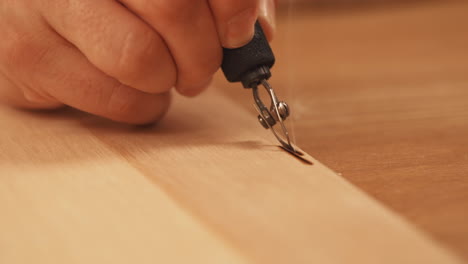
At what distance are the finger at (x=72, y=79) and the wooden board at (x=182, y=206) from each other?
0.09ft

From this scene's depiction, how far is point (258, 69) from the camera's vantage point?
56 cm

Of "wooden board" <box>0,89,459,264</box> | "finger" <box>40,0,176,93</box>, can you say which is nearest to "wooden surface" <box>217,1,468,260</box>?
"wooden board" <box>0,89,459,264</box>

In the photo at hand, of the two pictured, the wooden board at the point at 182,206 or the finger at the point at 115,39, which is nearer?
the wooden board at the point at 182,206

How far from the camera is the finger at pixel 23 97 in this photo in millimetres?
631

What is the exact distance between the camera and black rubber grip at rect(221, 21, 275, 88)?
556 millimetres

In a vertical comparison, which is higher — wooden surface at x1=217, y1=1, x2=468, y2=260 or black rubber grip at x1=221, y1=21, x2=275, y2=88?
black rubber grip at x1=221, y1=21, x2=275, y2=88

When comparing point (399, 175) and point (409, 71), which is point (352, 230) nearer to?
point (399, 175)

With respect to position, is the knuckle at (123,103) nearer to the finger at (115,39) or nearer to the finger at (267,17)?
the finger at (115,39)

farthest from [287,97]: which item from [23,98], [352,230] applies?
[352,230]

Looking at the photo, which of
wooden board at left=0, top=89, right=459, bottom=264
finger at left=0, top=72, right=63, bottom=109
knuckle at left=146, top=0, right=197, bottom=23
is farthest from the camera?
finger at left=0, top=72, right=63, bottom=109

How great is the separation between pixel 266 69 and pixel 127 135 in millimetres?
146

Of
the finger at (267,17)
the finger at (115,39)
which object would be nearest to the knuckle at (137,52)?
the finger at (115,39)

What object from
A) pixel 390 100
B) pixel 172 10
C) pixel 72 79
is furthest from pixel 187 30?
pixel 390 100

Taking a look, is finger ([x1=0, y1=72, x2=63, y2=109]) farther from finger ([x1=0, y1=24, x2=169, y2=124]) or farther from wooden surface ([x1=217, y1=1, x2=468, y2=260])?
wooden surface ([x1=217, y1=1, x2=468, y2=260])
